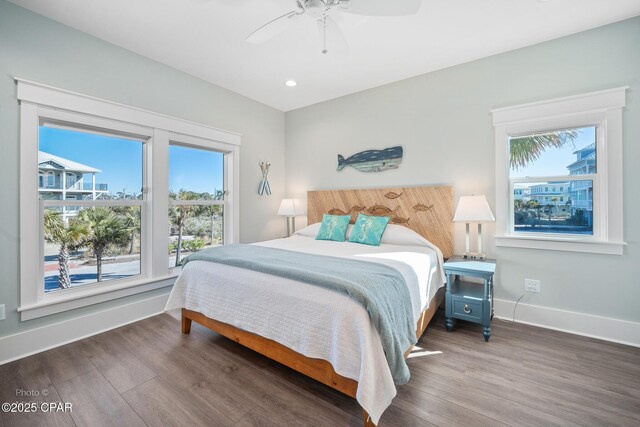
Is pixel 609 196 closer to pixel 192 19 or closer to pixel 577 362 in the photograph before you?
pixel 577 362

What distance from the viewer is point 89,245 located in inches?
104

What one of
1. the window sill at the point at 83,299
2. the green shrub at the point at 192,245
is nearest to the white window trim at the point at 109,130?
the window sill at the point at 83,299

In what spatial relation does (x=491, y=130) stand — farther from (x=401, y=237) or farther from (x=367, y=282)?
(x=367, y=282)

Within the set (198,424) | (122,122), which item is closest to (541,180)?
(198,424)

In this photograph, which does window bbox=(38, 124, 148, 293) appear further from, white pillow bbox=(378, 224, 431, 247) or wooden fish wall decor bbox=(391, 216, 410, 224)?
wooden fish wall decor bbox=(391, 216, 410, 224)

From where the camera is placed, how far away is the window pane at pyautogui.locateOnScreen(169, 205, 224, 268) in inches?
128

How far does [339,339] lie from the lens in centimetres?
A: 146

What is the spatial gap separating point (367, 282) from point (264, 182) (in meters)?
3.01

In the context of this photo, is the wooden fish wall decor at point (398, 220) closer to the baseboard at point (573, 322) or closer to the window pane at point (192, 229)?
the baseboard at point (573, 322)

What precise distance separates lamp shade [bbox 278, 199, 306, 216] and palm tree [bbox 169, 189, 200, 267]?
4.19ft

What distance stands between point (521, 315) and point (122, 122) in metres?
4.51

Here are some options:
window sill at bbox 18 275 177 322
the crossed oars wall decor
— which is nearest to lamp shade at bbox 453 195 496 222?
the crossed oars wall decor

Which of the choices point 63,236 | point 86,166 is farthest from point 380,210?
point 63,236

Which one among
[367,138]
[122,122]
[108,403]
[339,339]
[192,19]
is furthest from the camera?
[367,138]
